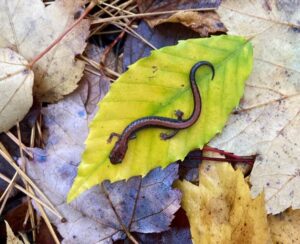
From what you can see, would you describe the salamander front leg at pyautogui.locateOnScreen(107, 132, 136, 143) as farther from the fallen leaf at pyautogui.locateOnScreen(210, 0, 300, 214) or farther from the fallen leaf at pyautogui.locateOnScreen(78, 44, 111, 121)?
the fallen leaf at pyautogui.locateOnScreen(210, 0, 300, 214)

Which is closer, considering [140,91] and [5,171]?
[140,91]

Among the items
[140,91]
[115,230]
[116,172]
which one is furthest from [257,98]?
[115,230]

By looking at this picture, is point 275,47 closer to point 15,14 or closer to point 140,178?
point 140,178

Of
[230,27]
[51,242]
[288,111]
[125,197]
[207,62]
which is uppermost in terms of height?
[230,27]

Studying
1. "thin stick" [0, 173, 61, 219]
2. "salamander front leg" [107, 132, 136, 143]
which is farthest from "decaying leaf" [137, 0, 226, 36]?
"thin stick" [0, 173, 61, 219]

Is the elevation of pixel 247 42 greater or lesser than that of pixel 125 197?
greater

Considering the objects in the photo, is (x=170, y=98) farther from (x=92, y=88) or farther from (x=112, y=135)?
(x=92, y=88)
